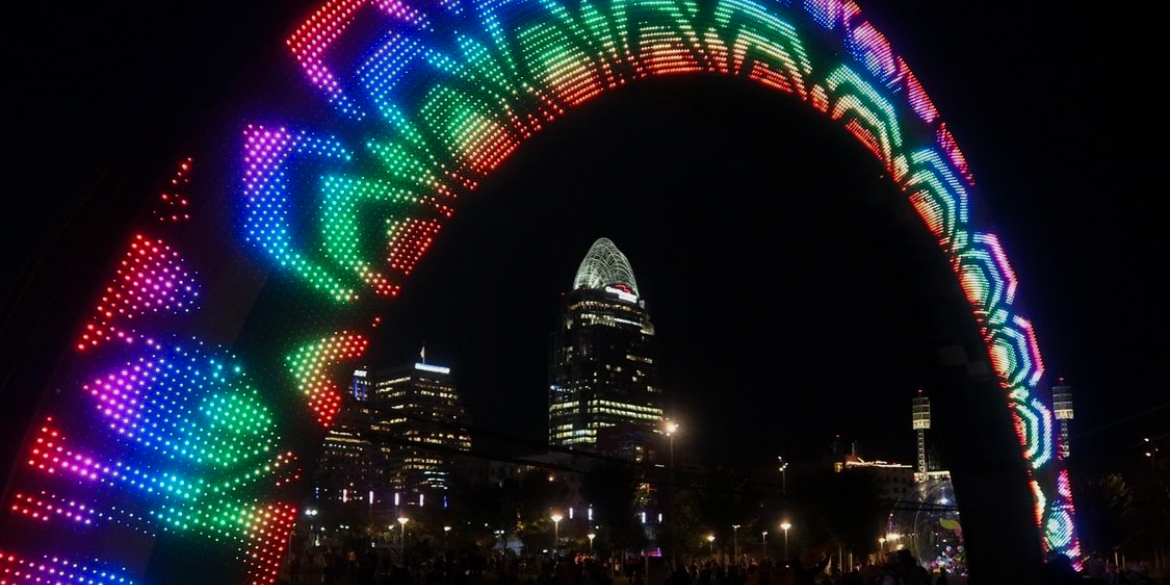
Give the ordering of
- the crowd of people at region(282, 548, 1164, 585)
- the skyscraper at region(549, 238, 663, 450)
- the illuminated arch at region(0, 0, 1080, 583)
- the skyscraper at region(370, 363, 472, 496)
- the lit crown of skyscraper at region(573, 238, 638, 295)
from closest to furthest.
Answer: the illuminated arch at region(0, 0, 1080, 583) → the crowd of people at region(282, 548, 1164, 585) → the skyscraper at region(370, 363, 472, 496) → the lit crown of skyscraper at region(573, 238, 638, 295) → the skyscraper at region(549, 238, 663, 450)

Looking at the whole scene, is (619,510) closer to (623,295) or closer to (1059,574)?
(1059,574)

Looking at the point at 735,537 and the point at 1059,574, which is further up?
the point at 735,537

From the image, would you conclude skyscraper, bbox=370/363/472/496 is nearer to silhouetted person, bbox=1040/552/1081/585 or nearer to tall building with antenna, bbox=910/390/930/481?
tall building with antenna, bbox=910/390/930/481

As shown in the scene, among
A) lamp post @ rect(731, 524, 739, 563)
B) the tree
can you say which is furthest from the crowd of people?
the tree

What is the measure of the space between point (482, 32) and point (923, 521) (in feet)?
126

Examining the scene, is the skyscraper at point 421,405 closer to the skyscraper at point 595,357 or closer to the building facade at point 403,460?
the building facade at point 403,460

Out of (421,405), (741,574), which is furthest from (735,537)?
(421,405)

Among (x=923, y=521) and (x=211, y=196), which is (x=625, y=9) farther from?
(x=923, y=521)

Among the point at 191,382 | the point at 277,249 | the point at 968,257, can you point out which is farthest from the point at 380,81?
the point at 968,257

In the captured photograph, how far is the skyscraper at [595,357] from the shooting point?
18188cm

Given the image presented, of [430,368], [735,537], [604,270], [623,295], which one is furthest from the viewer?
[623,295]

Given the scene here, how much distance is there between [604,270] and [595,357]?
1540cm

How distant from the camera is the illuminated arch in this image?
383 centimetres

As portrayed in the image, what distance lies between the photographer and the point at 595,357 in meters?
184
